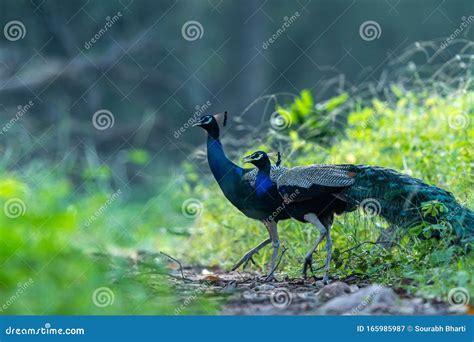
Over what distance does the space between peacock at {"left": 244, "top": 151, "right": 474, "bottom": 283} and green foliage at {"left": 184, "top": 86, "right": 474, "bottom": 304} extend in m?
0.10

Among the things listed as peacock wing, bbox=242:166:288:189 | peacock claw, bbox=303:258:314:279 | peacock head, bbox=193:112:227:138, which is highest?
peacock head, bbox=193:112:227:138

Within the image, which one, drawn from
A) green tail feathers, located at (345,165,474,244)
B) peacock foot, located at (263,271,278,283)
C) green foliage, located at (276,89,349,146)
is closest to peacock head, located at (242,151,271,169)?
green tail feathers, located at (345,165,474,244)

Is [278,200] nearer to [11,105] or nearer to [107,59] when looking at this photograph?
[11,105]

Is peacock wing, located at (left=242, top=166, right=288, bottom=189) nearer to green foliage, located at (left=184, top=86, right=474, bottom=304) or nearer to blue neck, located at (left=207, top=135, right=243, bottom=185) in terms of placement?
blue neck, located at (left=207, top=135, right=243, bottom=185)

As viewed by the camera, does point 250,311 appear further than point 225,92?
No

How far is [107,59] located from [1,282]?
28.7 ft

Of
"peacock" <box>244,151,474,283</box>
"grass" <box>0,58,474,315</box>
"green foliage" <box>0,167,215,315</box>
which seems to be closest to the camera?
"green foliage" <box>0,167,215,315</box>

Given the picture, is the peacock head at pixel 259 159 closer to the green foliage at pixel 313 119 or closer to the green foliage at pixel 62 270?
the green foliage at pixel 62 270

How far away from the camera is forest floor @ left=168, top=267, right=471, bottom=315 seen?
414 cm

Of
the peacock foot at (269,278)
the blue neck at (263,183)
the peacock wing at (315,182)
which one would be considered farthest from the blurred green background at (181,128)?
the blue neck at (263,183)

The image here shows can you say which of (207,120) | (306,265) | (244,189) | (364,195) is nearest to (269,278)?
(306,265)

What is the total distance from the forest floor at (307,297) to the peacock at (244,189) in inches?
11.9

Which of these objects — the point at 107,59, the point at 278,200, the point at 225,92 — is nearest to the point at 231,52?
the point at 225,92

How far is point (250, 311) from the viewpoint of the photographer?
437cm
